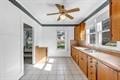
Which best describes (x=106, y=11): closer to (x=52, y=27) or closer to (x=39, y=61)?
(x=39, y=61)

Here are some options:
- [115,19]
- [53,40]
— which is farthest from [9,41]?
[53,40]

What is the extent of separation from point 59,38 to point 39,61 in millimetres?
3192

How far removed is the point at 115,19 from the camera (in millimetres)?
2793

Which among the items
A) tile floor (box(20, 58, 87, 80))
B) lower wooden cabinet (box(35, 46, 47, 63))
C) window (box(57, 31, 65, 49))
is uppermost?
window (box(57, 31, 65, 49))

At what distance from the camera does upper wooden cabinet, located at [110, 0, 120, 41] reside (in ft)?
8.85

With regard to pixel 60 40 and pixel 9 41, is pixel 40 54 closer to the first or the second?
pixel 60 40

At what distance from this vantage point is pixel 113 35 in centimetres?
285

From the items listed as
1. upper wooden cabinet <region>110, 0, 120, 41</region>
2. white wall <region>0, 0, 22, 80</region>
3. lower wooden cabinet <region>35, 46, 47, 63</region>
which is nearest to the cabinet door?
upper wooden cabinet <region>110, 0, 120, 41</region>

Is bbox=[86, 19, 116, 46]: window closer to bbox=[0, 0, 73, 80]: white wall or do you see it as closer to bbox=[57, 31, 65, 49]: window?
bbox=[0, 0, 73, 80]: white wall

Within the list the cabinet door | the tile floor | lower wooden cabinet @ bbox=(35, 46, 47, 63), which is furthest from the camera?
lower wooden cabinet @ bbox=(35, 46, 47, 63)

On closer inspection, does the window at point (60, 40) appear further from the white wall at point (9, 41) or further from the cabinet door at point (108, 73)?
the cabinet door at point (108, 73)

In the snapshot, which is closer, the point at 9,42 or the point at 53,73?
the point at 9,42

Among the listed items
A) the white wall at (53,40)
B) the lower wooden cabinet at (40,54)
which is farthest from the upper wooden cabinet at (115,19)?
the white wall at (53,40)

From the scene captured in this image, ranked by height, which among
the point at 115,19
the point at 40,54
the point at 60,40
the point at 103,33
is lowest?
the point at 40,54
